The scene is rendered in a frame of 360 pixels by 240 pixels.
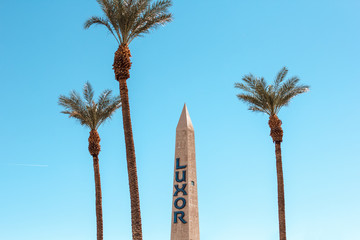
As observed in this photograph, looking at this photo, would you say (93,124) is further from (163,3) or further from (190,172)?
(163,3)

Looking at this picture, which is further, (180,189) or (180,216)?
(180,189)

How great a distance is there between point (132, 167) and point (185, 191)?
6.26 meters

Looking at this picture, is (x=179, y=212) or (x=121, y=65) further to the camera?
(x=179, y=212)

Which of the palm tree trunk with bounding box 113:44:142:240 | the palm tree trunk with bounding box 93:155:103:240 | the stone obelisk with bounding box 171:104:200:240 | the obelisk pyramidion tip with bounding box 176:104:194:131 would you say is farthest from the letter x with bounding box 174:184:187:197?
the palm tree trunk with bounding box 113:44:142:240

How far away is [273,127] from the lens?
34.8 m

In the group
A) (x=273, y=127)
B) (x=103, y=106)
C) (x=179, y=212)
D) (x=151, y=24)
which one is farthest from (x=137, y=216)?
(x=273, y=127)

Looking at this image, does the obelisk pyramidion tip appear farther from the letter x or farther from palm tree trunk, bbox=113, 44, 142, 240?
palm tree trunk, bbox=113, 44, 142, 240

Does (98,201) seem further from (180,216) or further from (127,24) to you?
(127,24)

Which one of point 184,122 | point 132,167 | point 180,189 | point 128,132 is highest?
→ point 184,122

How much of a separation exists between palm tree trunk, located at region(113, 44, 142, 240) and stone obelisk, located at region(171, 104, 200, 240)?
19.9ft

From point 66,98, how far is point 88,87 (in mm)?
1788

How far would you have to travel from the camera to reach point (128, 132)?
24609mm

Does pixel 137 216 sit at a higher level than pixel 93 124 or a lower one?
lower

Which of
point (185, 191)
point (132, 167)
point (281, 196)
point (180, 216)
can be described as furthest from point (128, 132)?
point (281, 196)
